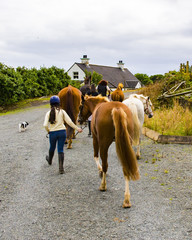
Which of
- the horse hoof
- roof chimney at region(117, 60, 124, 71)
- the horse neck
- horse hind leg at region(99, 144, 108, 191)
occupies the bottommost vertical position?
the horse hoof

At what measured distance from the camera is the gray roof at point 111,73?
55.8 m

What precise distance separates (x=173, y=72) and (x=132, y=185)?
671 inches

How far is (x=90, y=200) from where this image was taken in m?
4.84

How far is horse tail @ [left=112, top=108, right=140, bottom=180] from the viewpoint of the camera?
173 inches

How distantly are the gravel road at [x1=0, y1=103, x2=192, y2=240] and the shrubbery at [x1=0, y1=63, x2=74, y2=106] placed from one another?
15997 mm

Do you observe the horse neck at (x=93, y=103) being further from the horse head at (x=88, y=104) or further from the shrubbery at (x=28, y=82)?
the shrubbery at (x=28, y=82)

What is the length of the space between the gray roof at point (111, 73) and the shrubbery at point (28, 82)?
21.1 m

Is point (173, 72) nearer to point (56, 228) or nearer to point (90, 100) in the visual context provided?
point (90, 100)

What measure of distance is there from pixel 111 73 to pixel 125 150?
190 feet

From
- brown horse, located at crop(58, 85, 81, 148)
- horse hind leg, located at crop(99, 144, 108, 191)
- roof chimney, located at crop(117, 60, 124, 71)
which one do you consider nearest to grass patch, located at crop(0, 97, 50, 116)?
brown horse, located at crop(58, 85, 81, 148)

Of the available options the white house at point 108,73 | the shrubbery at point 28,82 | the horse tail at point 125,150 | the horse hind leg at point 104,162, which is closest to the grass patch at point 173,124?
the horse hind leg at point 104,162

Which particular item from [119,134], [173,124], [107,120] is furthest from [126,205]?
[173,124]

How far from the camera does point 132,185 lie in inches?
219

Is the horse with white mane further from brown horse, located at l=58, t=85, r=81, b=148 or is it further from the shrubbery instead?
the shrubbery
